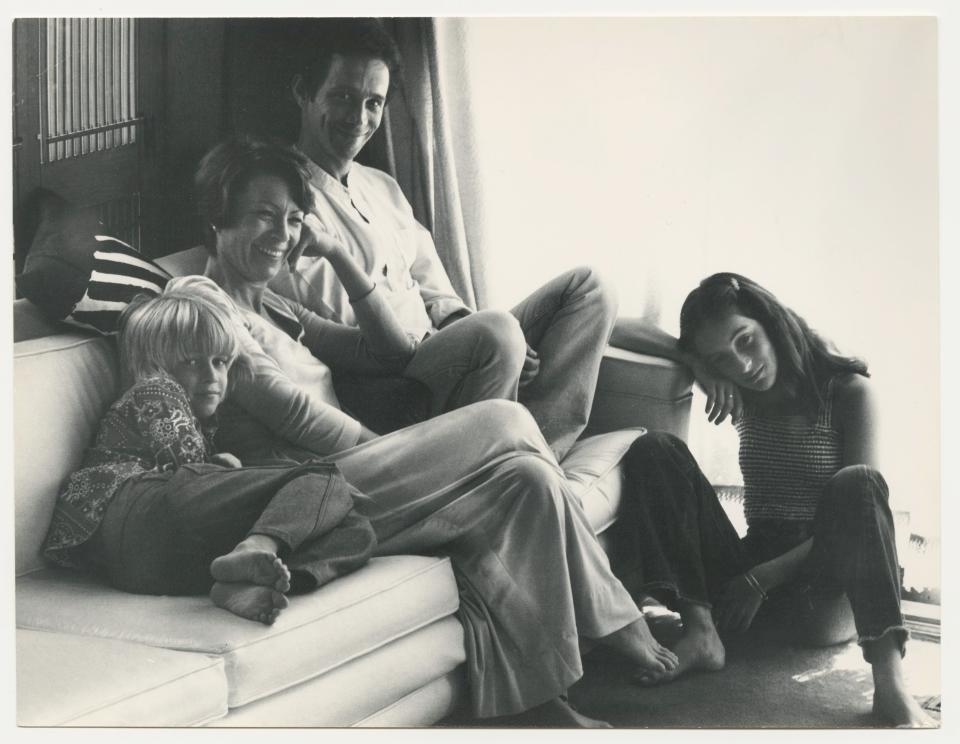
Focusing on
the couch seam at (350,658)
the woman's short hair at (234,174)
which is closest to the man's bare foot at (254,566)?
the couch seam at (350,658)

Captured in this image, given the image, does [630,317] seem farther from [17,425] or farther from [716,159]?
[17,425]

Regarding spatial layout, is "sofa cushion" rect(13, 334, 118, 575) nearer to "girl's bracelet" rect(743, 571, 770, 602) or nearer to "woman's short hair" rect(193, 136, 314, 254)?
"woman's short hair" rect(193, 136, 314, 254)

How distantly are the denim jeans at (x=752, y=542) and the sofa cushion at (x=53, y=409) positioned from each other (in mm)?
1114

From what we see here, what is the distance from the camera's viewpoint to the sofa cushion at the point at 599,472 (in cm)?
258

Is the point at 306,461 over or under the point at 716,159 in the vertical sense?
under

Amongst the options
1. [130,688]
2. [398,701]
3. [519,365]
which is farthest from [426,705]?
[519,365]

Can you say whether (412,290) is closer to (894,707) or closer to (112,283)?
(112,283)

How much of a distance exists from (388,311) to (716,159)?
2.60 ft

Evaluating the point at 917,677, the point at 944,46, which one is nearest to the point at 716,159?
the point at 944,46

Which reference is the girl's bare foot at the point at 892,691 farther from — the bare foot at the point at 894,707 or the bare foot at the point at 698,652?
the bare foot at the point at 698,652

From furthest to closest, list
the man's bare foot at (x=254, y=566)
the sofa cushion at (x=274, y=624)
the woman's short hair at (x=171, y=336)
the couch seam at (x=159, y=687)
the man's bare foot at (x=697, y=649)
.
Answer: the man's bare foot at (x=697, y=649), the woman's short hair at (x=171, y=336), the man's bare foot at (x=254, y=566), the sofa cushion at (x=274, y=624), the couch seam at (x=159, y=687)

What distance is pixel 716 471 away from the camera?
2678 millimetres

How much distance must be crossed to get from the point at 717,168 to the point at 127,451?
1.39 meters

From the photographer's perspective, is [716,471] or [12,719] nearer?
[12,719]
